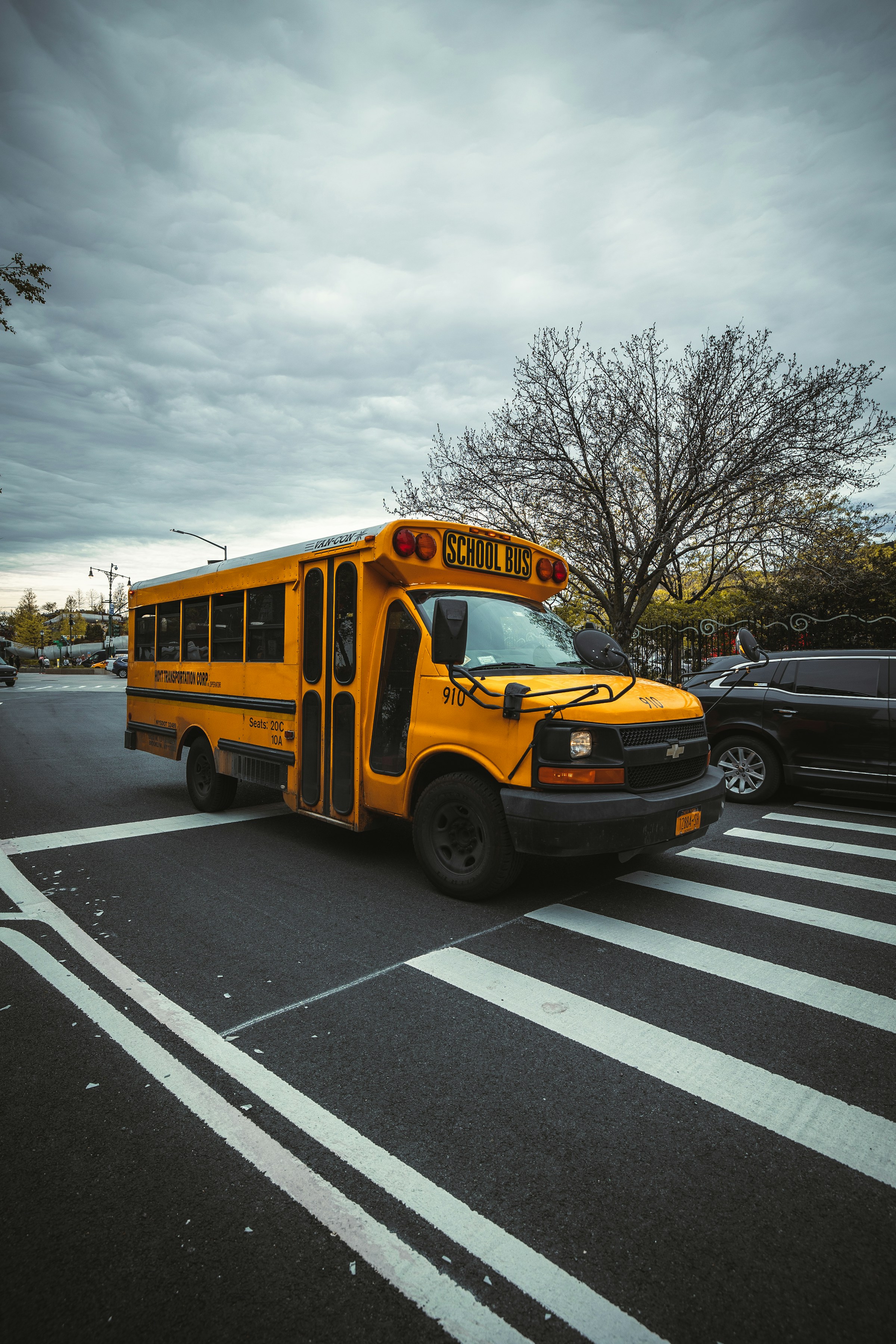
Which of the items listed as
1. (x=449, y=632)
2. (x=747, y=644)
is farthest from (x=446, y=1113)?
(x=747, y=644)

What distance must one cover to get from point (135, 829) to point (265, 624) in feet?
7.71

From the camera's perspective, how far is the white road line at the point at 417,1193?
1.86 meters

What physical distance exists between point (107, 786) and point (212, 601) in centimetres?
327

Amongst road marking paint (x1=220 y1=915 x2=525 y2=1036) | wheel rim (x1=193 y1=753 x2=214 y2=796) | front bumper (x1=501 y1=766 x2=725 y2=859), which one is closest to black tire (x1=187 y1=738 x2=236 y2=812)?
wheel rim (x1=193 y1=753 x2=214 y2=796)

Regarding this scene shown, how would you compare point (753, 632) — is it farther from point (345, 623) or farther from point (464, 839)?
point (464, 839)

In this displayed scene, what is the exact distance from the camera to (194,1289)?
75.8 inches

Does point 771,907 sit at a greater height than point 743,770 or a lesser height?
lesser

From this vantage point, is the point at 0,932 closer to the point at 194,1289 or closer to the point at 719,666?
the point at 194,1289

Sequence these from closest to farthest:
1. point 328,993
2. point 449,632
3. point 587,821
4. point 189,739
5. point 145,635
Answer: point 328,993 < point 587,821 < point 449,632 < point 189,739 < point 145,635

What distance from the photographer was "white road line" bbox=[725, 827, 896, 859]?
6164mm

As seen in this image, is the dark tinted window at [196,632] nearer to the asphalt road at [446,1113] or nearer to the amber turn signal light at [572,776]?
the asphalt road at [446,1113]

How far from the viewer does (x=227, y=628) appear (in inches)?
288

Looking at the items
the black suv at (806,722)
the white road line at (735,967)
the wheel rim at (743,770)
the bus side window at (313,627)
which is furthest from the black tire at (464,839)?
the black suv at (806,722)

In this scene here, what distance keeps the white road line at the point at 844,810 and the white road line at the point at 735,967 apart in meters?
4.53
